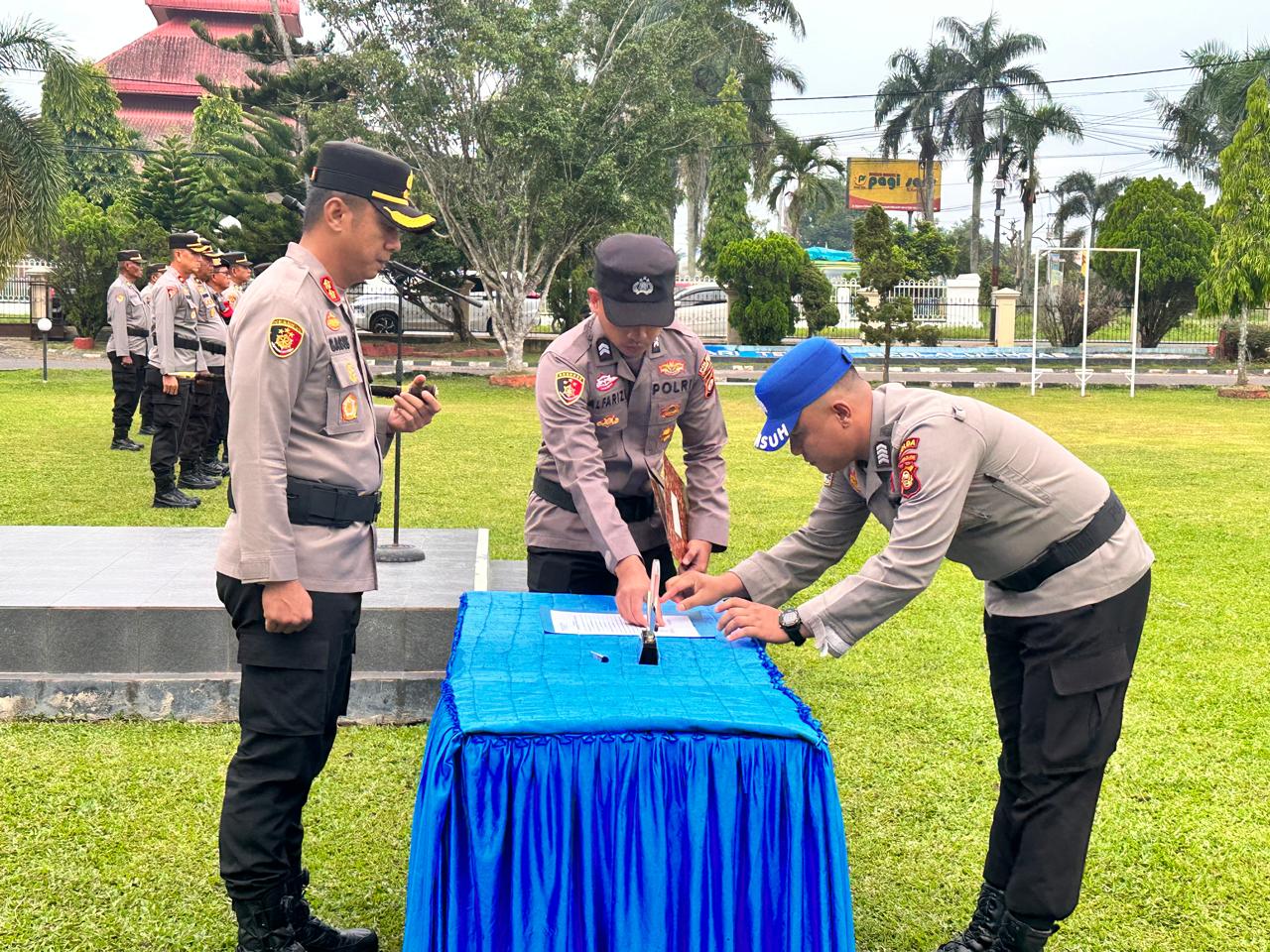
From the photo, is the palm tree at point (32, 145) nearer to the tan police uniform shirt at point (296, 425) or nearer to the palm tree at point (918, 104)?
the tan police uniform shirt at point (296, 425)

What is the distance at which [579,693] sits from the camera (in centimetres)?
250

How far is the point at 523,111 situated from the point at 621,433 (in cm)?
1811

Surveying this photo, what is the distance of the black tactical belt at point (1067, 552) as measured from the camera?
2645 millimetres

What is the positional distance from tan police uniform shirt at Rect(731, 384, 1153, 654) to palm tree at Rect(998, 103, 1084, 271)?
39.3 metres

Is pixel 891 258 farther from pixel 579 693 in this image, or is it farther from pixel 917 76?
pixel 917 76

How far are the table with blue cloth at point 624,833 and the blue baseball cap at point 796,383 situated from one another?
591 millimetres

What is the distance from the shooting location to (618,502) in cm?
370

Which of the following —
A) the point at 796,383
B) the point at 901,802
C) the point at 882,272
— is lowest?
the point at 901,802

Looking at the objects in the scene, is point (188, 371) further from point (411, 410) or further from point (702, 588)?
point (702, 588)

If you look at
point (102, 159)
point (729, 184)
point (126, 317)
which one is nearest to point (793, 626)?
point (126, 317)

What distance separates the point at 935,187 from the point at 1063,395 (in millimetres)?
29112

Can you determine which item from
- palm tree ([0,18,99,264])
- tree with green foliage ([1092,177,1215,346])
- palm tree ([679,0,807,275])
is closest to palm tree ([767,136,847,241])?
palm tree ([679,0,807,275])

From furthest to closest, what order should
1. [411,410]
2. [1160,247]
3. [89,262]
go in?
[1160,247] → [89,262] → [411,410]

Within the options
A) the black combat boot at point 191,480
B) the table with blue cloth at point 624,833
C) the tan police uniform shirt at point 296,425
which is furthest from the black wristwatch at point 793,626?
the black combat boot at point 191,480
